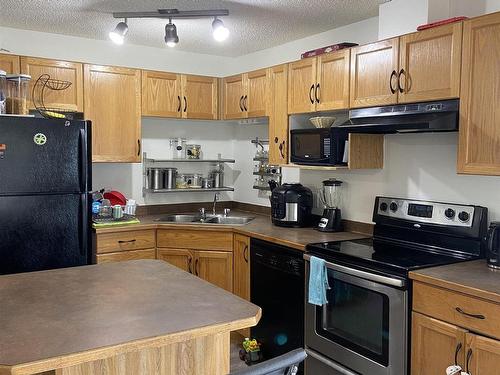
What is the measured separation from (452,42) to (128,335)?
6.87 ft

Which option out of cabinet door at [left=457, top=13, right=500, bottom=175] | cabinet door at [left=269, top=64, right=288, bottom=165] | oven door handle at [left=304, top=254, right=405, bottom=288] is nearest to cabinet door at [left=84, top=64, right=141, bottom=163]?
cabinet door at [left=269, top=64, right=288, bottom=165]

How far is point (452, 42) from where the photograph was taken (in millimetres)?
2498

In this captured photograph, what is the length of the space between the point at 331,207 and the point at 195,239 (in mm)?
1101

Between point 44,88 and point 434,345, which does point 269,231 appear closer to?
point 434,345

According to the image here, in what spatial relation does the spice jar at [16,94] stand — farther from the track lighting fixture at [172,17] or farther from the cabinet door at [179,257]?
the cabinet door at [179,257]

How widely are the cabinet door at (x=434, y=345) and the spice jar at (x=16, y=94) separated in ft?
9.39

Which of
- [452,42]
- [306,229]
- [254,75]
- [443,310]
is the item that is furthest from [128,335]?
[254,75]

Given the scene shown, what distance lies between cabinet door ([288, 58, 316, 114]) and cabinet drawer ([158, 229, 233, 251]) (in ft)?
3.64

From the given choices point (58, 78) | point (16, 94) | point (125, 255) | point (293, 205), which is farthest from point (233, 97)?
point (16, 94)

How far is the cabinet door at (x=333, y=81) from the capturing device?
3156 mm

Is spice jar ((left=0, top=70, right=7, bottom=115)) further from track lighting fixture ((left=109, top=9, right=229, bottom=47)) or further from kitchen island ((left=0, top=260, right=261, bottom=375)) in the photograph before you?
kitchen island ((left=0, top=260, right=261, bottom=375))

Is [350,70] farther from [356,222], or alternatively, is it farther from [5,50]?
[5,50]

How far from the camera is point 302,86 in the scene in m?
3.55

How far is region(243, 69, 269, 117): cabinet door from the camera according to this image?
395cm
